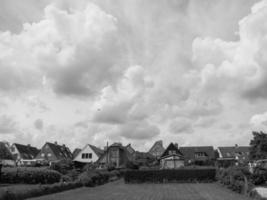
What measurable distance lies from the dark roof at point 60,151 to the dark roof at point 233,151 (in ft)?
154

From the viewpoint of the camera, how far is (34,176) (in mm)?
31875

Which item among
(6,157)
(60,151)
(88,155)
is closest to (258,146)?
(88,155)

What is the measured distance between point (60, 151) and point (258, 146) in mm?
51773

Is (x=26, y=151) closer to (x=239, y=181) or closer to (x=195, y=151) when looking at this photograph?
(x=195, y=151)

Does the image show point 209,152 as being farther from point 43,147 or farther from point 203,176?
point 43,147

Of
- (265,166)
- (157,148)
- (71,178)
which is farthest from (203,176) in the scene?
(157,148)

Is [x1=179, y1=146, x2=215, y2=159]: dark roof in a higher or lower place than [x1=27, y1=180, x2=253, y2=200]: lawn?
higher

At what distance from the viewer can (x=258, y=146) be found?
55.2m

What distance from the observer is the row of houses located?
60.0 metres

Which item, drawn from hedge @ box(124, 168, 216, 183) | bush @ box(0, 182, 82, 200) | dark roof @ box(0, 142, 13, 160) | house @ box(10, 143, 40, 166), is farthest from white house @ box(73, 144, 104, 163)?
bush @ box(0, 182, 82, 200)

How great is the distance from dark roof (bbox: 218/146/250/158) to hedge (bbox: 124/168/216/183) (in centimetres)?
4876

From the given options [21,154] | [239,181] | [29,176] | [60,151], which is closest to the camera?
[239,181]

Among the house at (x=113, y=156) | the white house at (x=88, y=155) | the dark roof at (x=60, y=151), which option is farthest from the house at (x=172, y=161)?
the dark roof at (x=60, y=151)

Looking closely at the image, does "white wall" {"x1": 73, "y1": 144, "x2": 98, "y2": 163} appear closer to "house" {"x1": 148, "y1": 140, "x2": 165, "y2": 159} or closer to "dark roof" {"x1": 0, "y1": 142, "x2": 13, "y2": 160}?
"dark roof" {"x1": 0, "y1": 142, "x2": 13, "y2": 160}
